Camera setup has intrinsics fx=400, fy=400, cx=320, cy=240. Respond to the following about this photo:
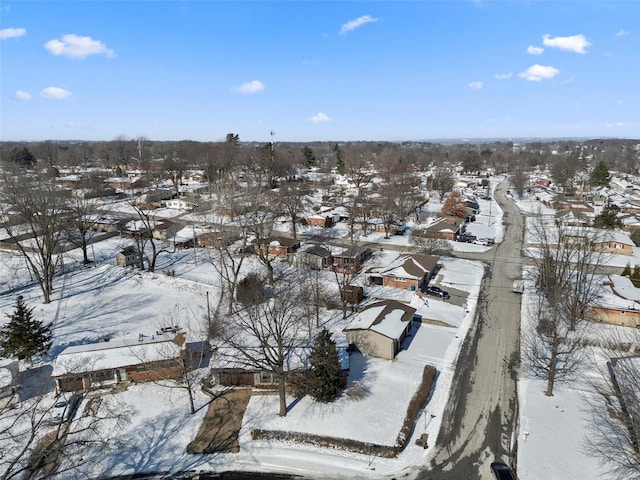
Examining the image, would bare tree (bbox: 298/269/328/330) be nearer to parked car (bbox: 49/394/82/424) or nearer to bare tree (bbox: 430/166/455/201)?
parked car (bbox: 49/394/82/424)

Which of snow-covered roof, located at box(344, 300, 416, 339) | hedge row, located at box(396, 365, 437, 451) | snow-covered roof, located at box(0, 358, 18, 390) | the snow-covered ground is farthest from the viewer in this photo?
snow-covered roof, located at box(344, 300, 416, 339)

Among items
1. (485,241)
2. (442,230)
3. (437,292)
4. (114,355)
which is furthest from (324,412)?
(485,241)

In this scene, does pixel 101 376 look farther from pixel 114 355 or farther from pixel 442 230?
pixel 442 230

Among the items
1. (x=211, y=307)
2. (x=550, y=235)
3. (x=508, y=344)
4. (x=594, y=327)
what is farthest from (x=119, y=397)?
(x=550, y=235)

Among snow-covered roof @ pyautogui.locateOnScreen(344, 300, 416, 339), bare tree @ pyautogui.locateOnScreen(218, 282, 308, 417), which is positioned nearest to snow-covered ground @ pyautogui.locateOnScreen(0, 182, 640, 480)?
snow-covered roof @ pyautogui.locateOnScreen(344, 300, 416, 339)

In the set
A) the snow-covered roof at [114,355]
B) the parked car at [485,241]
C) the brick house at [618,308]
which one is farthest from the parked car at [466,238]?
the snow-covered roof at [114,355]

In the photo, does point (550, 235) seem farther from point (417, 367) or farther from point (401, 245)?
point (417, 367)
